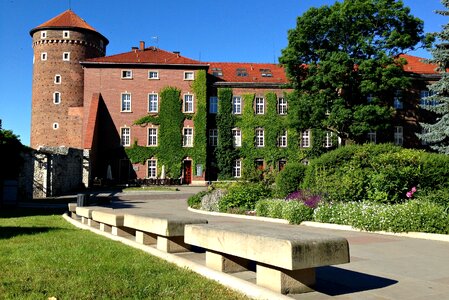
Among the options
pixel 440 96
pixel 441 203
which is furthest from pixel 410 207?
pixel 440 96

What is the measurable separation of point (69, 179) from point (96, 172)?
297 inches

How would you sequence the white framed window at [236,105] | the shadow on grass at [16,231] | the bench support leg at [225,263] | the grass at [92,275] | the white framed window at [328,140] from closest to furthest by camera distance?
the grass at [92,275], the bench support leg at [225,263], the shadow on grass at [16,231], the white framed window at [236,105], the white framed window at [328,140]

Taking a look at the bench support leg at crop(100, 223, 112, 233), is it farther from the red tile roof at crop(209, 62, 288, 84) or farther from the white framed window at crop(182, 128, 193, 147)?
the red tile roof at crop(209, 62, 288, 84)

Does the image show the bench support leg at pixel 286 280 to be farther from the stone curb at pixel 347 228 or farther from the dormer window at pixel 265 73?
the dormer window at pixel 265 73

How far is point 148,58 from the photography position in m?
44.2

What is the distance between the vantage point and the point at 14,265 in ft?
20.3

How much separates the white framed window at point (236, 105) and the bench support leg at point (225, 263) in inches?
1565

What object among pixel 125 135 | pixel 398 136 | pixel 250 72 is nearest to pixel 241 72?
pixel 250 72

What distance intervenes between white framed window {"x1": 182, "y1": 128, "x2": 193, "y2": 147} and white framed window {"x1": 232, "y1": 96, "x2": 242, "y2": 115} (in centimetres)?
516

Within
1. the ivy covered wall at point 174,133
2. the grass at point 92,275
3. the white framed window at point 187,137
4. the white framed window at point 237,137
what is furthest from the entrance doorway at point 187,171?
the grass at point 92,275

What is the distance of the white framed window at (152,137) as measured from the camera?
43.2m

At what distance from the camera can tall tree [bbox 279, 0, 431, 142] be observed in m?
34.1

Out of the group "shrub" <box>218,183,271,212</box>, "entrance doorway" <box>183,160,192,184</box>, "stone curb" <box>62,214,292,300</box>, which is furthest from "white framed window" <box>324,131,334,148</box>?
"stone curb" <box>62,214,292,300</box>

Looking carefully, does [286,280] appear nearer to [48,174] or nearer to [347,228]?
[347,228]
